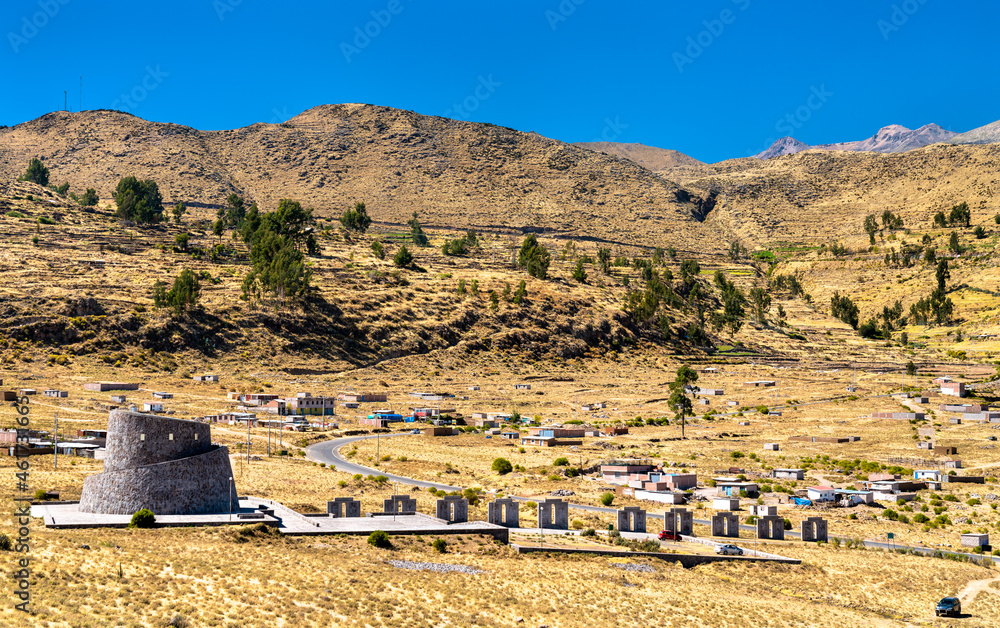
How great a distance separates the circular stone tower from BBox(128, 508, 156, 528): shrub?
1.43 meters

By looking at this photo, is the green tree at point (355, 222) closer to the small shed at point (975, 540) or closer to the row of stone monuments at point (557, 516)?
the row of stone monuments at point (557, 516)

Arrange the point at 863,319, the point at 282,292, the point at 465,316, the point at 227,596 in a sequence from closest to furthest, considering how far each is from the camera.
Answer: the point at 227,596 → the point at 282,292 → the point at 465,316 → the point at 863,319

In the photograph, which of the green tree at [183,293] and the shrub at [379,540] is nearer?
the shrub at [379,540]

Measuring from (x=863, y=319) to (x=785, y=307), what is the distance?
43.9ft

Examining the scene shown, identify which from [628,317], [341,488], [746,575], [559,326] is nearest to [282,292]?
[559,326]

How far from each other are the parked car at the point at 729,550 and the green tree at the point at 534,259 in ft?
359

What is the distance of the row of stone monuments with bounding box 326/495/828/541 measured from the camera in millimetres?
41594

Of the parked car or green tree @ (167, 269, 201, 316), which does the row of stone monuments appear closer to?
the parked car

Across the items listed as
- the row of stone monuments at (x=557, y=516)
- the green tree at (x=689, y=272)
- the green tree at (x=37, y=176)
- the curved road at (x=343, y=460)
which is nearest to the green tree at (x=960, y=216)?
the green tree at (x=689, y=272)

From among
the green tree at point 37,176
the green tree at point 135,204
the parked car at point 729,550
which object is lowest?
the parked car at point 729,550

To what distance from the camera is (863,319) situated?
166500 millimetres

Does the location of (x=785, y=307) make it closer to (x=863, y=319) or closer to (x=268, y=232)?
(x=863, y=319)

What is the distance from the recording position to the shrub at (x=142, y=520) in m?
33.2

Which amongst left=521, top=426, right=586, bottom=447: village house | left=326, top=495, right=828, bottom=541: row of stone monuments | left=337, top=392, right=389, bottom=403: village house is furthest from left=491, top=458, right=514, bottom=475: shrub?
left=337, top=392, right=389, bottom=403: village house
